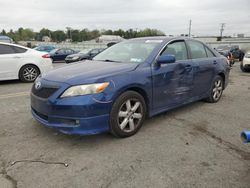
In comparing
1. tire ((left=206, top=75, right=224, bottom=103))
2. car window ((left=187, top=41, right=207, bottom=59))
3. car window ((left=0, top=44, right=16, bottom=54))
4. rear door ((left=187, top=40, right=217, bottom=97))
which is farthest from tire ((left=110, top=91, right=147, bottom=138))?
car window ((left=0, top=44, right=16, bottom=54))

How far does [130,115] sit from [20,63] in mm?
5931

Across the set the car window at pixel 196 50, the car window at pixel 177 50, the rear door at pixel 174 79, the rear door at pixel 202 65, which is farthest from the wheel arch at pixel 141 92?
the car window at pixel 196 50

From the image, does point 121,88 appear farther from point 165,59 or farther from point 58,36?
point 58,36

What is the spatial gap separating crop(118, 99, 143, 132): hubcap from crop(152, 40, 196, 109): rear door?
1.31ft

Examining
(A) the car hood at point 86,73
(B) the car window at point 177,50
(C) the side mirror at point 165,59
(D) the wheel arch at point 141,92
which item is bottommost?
(D) the wheel arch at point 141,92

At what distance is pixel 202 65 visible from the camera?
15.7 feet

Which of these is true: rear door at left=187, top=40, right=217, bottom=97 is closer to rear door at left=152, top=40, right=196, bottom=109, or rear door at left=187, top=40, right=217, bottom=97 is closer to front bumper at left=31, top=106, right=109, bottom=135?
rear door at left=152, top=40, right=196, bottom=109

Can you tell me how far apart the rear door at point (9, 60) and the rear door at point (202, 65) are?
19.4 ft

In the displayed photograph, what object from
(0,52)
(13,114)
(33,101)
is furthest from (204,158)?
(0,52)

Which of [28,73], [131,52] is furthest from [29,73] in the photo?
[131,52]

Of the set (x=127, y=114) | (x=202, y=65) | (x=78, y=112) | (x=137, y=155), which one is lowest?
(x=137, y=155)

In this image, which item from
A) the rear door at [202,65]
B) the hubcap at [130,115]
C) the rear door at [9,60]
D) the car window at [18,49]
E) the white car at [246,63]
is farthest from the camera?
the white car at [246,63]

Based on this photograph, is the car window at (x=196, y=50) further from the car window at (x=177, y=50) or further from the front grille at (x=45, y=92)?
the front grille at (x=45, y=92)

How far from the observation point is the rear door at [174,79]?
12.5 feet
